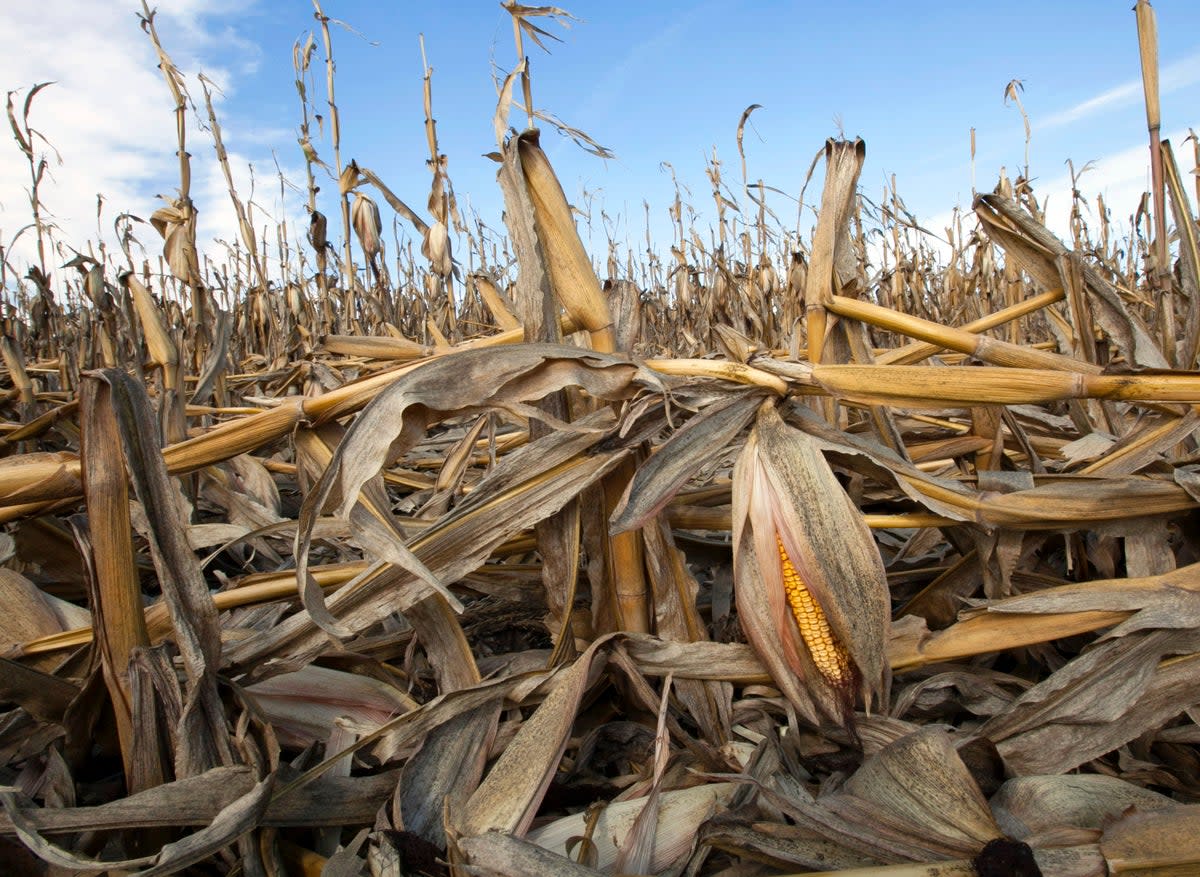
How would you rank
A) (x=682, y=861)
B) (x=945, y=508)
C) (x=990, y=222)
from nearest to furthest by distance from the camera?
1. (x=682, y=861)
2. (x=945, y=508)
3. (x=990, y=222)

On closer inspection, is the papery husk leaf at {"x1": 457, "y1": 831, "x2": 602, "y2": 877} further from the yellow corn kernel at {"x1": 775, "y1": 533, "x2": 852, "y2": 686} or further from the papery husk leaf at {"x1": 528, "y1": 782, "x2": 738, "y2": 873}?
the yellow corn kernel at {"x1": 775, "y1": 533, "x2": 852, "y2": 686}

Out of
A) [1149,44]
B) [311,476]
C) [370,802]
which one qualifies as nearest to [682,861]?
[370,802]

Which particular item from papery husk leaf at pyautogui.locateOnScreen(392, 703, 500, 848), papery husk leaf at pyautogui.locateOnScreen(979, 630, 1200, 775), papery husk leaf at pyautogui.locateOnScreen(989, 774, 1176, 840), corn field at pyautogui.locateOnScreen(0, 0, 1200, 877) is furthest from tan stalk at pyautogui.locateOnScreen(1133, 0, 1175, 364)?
papery husk leaf at pyautogui.locateOnScreen(392, 703, 500, 848)

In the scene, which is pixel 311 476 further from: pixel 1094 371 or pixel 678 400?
pixel 1094 371

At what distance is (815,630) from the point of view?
890mm

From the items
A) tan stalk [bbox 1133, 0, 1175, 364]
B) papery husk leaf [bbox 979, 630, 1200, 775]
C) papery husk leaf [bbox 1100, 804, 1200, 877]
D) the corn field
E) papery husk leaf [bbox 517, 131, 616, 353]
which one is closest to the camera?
papery husk leaf [bbox 1100, 804, 1200, 877]

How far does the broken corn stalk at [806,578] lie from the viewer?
0.85 m

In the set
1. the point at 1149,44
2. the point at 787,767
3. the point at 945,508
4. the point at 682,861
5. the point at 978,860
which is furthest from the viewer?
the point at 1149,44

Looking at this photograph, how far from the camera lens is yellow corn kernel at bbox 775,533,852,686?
88 centimetres

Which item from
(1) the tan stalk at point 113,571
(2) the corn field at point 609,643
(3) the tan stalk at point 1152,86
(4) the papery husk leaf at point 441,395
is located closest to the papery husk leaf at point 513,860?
(2) the corn field at point 609,643

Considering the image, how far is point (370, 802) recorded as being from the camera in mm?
865

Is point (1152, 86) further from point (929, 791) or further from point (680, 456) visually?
point (929, 791)

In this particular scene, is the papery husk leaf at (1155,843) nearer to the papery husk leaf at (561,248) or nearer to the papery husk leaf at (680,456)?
the papery husk leaf at (680,456)

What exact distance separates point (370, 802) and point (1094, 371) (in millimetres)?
1053
